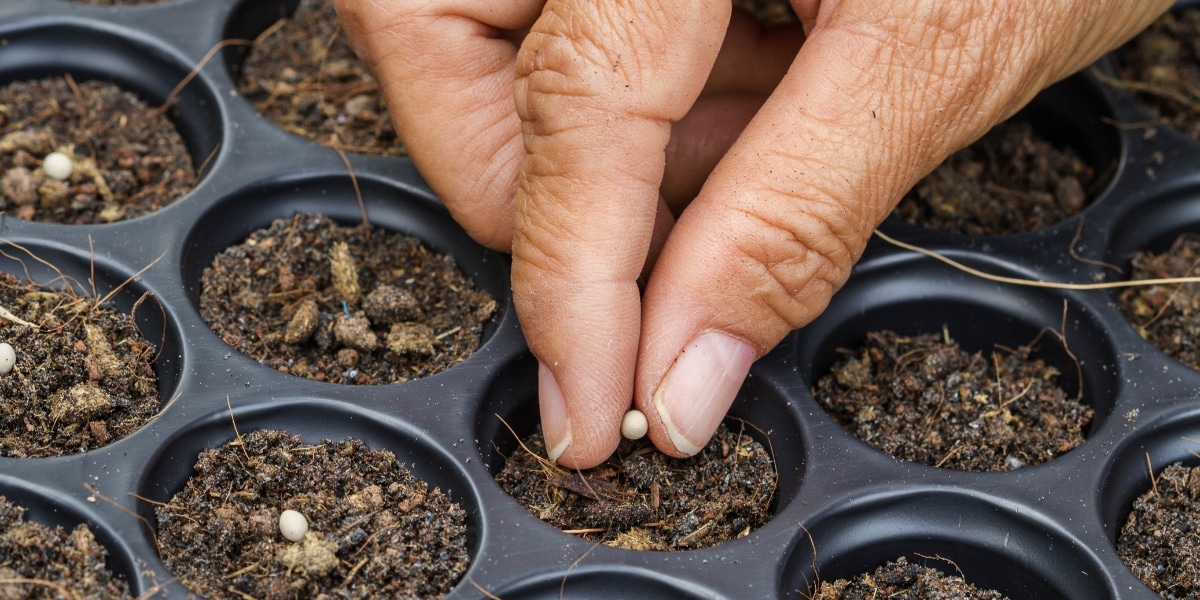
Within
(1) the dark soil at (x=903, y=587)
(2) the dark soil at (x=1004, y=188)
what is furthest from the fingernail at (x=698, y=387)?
(2) the dark soil at (x=1004, y=188)

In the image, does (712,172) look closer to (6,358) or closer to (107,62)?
(6,358)

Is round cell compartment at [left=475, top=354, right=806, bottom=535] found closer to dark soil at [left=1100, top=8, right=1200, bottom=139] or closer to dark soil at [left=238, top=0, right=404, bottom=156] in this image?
dark soil at [left=238, top=0, right=404, bottom=156]

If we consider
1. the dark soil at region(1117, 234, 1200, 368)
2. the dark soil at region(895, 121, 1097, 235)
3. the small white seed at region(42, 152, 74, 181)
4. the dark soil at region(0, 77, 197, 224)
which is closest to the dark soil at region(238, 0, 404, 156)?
the dark soil at region(0, 77, 197, 224)

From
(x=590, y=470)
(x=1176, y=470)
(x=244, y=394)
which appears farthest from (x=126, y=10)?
(x=1176, y=470)

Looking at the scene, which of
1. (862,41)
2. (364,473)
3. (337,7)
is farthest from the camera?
(337,7)

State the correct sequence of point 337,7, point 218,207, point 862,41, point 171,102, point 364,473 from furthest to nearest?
point 171,102 < point 218,207 < point 337,7 < point 364,473 < point 862,41

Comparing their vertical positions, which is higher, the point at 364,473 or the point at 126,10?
the point at 126,10

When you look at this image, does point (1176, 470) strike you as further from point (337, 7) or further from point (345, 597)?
point (337, 7)

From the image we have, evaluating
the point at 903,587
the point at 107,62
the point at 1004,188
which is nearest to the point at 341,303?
the point at 107,62
